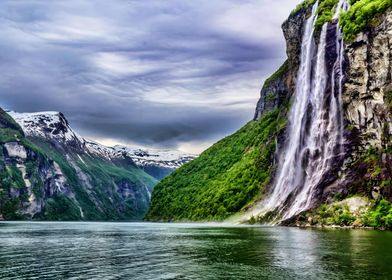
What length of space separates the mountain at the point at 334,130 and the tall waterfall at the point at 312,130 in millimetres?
255

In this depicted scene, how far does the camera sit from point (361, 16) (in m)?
110

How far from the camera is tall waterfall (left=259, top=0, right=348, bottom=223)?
11012 cm

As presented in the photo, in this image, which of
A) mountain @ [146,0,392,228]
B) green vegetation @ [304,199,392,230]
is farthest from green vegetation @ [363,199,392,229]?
mountain @ [146,0,392,228]

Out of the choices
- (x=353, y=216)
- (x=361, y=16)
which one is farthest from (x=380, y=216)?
(x=361, y=16)

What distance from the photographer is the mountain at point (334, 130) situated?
95.8m

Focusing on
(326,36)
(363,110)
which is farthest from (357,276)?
(326,36)

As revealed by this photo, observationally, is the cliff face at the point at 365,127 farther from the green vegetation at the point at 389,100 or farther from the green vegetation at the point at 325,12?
the green vegetation at the point at 325,12

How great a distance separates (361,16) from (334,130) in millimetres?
25840

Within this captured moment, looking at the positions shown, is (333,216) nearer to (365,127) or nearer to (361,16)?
(365,127)

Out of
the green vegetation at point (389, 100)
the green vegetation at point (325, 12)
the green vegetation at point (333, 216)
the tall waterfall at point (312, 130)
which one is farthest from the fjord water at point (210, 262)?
the green vegetation at point (325, 12)

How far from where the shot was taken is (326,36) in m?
124

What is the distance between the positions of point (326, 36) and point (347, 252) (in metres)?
89.6

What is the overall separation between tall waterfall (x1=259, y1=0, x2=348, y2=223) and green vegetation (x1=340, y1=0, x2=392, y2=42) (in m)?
3.98

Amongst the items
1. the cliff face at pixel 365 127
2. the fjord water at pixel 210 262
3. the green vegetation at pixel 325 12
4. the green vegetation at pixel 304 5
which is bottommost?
the fjord water at pixel 210 262
